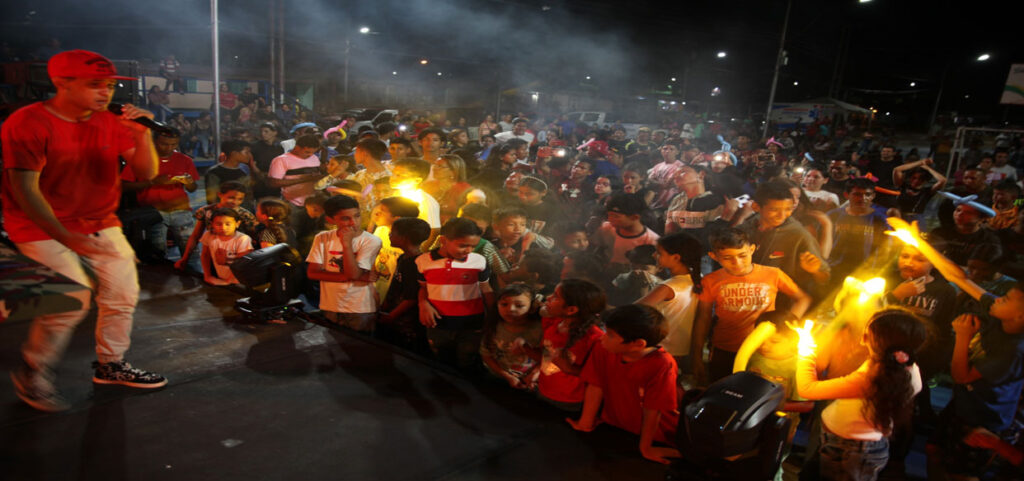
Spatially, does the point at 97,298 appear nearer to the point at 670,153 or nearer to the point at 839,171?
the point at 670,153

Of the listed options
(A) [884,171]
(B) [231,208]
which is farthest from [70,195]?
(A) [884,171]

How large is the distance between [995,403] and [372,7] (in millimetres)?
23596

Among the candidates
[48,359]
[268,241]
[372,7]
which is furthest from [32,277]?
A: [372,7]

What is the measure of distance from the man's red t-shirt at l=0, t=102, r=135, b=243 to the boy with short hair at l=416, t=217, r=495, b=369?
1792mm

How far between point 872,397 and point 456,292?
2360mm

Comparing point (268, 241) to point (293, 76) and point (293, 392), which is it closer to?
point (293, 392)

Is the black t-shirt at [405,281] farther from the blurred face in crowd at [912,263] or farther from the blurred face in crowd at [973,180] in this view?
the blurred face in crowd at [973,180]

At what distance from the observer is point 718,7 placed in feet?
85.1

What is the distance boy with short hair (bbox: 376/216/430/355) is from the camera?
4.22 metres

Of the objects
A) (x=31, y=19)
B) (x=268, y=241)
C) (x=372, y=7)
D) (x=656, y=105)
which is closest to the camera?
(x=268, y=241)

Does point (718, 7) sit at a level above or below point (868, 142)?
above

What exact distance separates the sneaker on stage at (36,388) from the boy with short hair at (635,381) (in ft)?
8.75

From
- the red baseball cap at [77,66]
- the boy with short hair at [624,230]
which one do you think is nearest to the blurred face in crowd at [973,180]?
the boy with short hair at [624,230]

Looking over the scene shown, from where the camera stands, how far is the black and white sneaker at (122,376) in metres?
3.31
